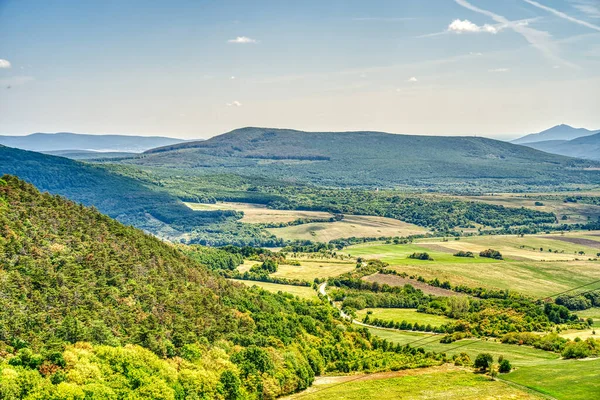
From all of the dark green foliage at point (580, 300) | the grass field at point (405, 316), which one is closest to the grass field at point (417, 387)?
the grass field at point (405, 316)

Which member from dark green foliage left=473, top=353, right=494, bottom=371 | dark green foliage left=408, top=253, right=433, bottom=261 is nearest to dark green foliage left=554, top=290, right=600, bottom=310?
dark green foliage left=408, top=253, right=433, bottom=261

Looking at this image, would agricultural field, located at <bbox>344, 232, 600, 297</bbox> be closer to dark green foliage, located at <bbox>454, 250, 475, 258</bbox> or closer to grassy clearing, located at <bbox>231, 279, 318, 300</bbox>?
dark green foliage, located at <bbox>454, 250, 475, 258</bbox>

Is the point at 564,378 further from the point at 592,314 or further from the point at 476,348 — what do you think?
the point at 592,314

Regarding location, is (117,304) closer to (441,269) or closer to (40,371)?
(40,371)

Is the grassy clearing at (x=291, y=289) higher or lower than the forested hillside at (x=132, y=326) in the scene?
lower

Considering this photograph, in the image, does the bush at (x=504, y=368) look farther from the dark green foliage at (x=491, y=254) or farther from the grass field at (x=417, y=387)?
the dark green foliage at (x=491, y=254)

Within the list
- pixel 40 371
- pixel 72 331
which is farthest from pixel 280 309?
pixel 40 371
